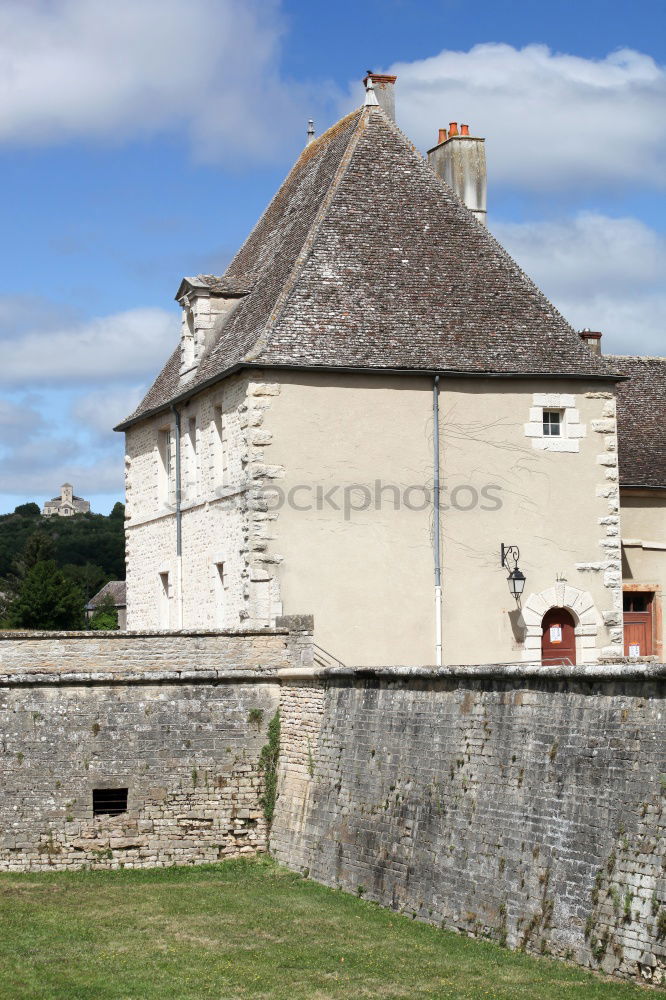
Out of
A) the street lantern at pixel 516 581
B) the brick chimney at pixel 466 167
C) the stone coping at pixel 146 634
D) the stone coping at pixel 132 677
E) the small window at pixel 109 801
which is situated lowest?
the small window at pixel 109 801

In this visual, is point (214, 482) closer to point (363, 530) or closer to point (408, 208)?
point (363, 530)

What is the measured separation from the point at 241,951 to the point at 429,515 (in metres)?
9.41

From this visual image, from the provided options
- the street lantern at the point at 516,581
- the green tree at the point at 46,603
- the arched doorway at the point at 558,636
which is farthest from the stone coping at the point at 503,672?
the green tree at the point at 46,603

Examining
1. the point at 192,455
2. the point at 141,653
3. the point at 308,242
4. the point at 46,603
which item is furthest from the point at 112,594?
the point at 141,653

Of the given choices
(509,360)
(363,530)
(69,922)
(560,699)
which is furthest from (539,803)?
(509,360)

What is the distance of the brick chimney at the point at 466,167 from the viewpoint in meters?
24.9

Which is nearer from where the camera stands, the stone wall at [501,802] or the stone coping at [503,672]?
the stone wall at [501,802]

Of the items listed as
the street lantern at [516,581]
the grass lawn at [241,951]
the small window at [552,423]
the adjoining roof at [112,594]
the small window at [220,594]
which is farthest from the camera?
the adjoining roof at [112,594]

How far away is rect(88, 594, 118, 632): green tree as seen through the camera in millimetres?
58844

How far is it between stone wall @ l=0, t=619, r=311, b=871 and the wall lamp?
12.3ft

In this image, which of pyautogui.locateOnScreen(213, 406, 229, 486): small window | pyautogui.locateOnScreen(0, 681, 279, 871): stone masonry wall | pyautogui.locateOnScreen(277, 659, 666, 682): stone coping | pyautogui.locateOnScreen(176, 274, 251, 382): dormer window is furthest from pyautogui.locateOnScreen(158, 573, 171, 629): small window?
pyautogui.locateOnScreen(277, 659, 666, 682): stone coping

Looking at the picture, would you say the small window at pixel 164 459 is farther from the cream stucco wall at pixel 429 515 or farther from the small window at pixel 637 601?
the small window at pixel 637 601

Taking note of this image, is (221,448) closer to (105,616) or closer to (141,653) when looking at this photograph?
(141,653)

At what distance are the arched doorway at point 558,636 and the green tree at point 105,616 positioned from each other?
33.4 m
